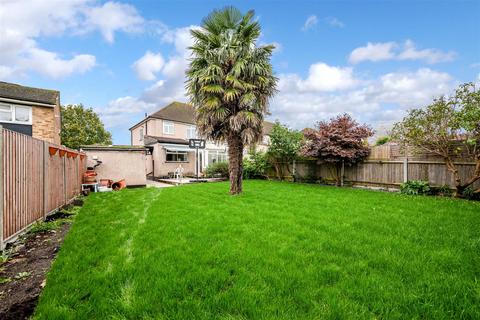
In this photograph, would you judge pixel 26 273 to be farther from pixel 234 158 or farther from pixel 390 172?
pixel 390 172

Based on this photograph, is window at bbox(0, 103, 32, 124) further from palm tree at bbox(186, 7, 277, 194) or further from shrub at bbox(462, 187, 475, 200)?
shrub at bbox(462, 187, 475, 200)

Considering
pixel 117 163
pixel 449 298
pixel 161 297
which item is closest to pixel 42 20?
pixel 117 163

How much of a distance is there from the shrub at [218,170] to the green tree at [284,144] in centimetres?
Result: 573

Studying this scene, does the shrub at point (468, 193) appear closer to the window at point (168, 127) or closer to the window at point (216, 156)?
the window at point (216, 156)

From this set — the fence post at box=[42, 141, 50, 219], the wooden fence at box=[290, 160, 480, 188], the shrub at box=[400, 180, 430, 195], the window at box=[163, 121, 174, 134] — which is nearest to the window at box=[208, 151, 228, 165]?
the window at box=[163, 121, 174, 134]

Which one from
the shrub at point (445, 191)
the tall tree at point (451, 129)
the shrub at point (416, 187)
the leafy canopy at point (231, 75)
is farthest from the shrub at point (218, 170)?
the shrub at point (445, 191)

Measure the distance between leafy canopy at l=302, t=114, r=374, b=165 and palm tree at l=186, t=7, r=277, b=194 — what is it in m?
4.99

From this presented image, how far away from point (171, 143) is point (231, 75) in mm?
17947

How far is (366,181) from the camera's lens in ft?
45.9

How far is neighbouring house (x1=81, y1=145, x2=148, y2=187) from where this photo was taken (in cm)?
1677

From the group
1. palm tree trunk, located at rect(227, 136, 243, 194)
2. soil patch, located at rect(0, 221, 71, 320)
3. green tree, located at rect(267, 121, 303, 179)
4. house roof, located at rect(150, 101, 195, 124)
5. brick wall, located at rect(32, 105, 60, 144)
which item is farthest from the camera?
house roof, located at rect(150, 101, 195, 124)

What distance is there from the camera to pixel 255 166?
2042 cm

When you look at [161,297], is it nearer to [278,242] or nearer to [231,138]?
[278,242]

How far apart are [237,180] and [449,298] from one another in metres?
8.98
